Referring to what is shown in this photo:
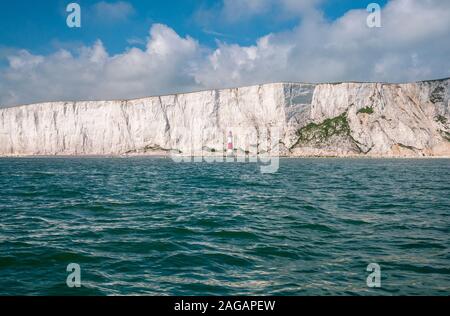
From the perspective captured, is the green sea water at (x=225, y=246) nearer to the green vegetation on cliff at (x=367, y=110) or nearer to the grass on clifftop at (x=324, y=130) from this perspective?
the grass on clifftop at (x=324, y=130)

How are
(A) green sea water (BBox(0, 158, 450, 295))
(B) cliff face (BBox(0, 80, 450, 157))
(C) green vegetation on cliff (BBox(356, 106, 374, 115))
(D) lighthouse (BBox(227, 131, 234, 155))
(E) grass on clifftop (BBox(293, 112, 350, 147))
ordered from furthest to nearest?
(D) lighthouse (BBox(227, 131, 234, 155)) → (B) cliff face (BBox(0, 80, 450, 157)) → (C) green vegetation on cliff (BBox(356, 106, 374, 115)) → (E) grass on clifftop (BBox(293, 112, 350, 147)) → (A) green sea water (BBox(0, 158, 450, 295))

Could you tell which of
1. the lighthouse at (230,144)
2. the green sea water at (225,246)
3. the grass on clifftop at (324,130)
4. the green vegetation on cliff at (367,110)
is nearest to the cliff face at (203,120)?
the green vegetation on cliff at (367,110)

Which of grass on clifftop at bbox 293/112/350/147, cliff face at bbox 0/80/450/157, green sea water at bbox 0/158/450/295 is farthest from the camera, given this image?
cliff face at bbox 0/80/450/157

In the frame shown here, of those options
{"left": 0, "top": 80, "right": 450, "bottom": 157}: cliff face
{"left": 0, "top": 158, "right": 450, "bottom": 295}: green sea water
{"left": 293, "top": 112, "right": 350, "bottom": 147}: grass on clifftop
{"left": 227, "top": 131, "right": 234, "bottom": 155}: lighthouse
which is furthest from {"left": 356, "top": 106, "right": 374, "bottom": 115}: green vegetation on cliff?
{"left": 0, "top": 158, "right": 450, "bottom": 295}: green sea water

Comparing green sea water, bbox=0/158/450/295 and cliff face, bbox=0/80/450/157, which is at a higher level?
cliff face, bbox=0/80/450/157

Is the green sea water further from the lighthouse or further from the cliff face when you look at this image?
the lighthouse

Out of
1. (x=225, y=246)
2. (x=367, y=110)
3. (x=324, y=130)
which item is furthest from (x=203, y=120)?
(x=225, y=246)
